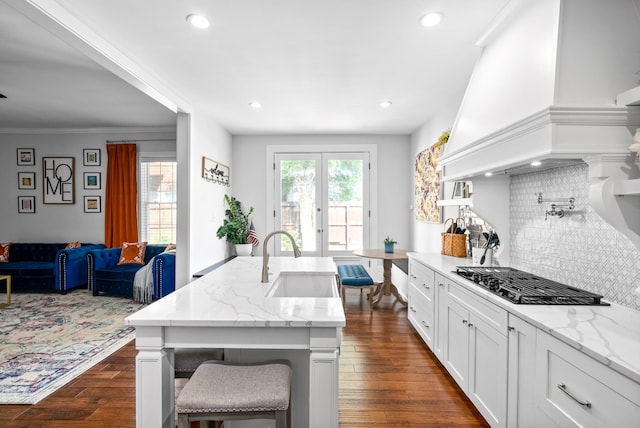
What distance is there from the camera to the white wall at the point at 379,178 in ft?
18.2

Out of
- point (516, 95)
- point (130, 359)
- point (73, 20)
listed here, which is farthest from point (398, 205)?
point (73, 20)

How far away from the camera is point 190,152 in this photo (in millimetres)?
3850

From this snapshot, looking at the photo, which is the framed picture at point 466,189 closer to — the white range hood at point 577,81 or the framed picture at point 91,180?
the white range hood at point 577,81

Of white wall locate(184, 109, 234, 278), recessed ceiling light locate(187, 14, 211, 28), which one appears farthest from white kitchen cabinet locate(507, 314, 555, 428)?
white wall locate(184, 109, 234, 278)

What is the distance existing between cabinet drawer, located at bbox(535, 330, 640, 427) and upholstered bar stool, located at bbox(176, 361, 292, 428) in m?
1.06

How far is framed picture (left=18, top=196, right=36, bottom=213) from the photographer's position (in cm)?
577

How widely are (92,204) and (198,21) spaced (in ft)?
16.1

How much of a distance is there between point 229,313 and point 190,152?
2.89 m

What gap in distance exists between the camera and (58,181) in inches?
228

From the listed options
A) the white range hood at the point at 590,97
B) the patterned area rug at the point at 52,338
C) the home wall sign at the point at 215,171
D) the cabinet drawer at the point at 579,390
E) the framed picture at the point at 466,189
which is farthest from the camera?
the home wall sign at the point at 215,171

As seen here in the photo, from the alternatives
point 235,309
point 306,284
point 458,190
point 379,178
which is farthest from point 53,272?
point 458,190

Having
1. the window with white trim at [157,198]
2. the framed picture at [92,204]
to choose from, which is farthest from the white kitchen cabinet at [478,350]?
the framed picture at [92,204]

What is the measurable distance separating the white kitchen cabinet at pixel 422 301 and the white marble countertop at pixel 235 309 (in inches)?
61.0

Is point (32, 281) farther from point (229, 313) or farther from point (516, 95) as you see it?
point (516, 95)
